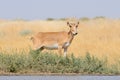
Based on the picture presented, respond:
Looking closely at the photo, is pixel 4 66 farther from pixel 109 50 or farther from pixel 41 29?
pixel 41 29

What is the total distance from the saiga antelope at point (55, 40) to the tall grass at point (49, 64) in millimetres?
2734

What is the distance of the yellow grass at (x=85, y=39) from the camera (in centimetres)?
2336

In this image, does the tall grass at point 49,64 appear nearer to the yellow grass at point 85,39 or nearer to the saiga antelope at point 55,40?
the saiga antelope at point 55,40

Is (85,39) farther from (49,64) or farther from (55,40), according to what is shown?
(49,64)

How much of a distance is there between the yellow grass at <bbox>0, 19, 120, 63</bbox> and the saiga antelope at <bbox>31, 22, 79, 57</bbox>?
1.00 m

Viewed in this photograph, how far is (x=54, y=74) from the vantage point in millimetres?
16656

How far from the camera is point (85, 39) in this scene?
95.6ft

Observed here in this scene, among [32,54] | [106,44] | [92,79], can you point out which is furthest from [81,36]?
[92,79]

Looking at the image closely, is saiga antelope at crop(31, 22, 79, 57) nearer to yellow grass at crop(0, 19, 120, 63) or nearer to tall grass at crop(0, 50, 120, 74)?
yellow grass at crop(0, 19, 120, 63)

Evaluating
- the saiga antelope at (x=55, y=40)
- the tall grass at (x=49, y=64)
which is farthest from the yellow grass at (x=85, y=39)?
the tall grass at (x=49, y=64)

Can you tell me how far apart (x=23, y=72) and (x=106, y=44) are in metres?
9.67

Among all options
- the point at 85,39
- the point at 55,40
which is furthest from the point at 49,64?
the point at 85,39

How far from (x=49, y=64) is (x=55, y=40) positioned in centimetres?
336

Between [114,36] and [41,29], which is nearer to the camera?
[114,36]
